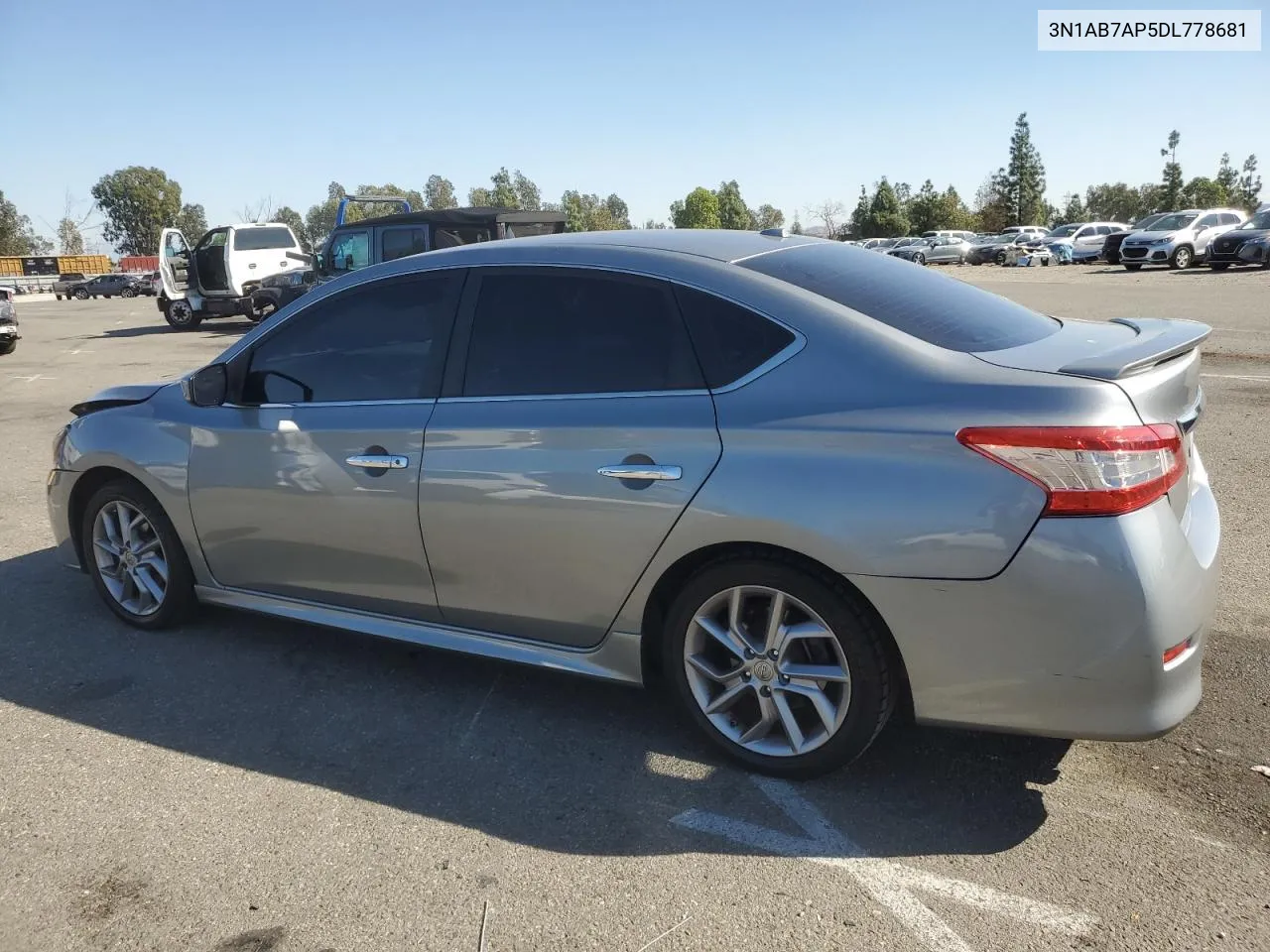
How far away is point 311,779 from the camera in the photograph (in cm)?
329

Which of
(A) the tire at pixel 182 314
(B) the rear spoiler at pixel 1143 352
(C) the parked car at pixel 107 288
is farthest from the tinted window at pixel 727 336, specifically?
(C) the parked car at pixel 107 288

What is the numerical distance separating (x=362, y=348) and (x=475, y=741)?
158 centimetres

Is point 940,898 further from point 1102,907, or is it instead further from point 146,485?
point 146,485

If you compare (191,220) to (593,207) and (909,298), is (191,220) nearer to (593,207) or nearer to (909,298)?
(593,207)

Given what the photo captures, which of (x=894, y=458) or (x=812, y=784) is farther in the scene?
(x=812, y=784)

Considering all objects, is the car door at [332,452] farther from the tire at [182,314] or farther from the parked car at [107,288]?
the parked car at [107,288]

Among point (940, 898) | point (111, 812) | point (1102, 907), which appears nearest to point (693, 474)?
point (940, 898)

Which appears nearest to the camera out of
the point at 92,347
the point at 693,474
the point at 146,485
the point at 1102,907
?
the point at 1102,907

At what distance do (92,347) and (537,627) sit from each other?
792 inches

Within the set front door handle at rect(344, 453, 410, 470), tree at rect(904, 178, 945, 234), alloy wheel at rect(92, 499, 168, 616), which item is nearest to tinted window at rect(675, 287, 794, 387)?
front door handle at rect(344, 453, 410, 470)

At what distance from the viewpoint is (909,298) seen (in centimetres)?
336

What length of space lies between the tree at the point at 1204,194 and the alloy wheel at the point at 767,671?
3668 inches

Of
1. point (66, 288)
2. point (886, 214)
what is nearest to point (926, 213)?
point (886, 214)

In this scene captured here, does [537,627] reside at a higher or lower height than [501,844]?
higher
